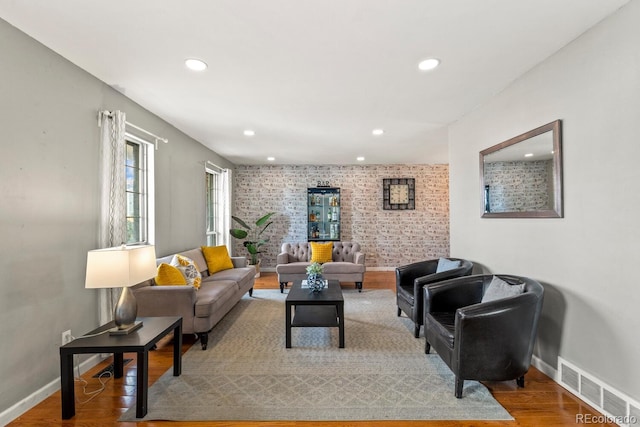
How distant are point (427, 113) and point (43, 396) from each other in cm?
439

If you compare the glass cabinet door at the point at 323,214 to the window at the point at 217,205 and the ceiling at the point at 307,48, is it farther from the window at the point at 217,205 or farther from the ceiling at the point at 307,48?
the ceiling at the point at 307,48

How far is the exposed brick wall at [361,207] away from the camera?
271 inches

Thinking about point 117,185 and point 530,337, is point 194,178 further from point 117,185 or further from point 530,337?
point 530,337

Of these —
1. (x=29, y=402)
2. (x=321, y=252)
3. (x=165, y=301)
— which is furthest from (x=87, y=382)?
(x=321, y=252)

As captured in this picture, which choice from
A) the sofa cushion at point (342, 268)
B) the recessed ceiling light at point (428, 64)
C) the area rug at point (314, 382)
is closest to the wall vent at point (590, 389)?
the area rug at point (314, 382)

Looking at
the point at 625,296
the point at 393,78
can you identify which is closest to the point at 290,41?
the point at 393,78

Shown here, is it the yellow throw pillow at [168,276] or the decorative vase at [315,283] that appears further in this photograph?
the decorative vase at [315,283]

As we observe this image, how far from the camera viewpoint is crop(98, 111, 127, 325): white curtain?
2.62 m

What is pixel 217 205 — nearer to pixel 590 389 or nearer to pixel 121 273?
pixel 121 273

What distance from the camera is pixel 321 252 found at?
5.73 meters

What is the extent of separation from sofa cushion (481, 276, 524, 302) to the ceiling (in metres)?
1.81

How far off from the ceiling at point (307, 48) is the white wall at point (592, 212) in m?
0.21

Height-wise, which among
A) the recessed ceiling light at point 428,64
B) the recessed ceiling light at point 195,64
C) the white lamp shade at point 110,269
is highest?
the recessed ceiling light at point 428,64

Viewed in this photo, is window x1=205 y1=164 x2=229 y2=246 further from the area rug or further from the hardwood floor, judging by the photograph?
the hardwood floor
